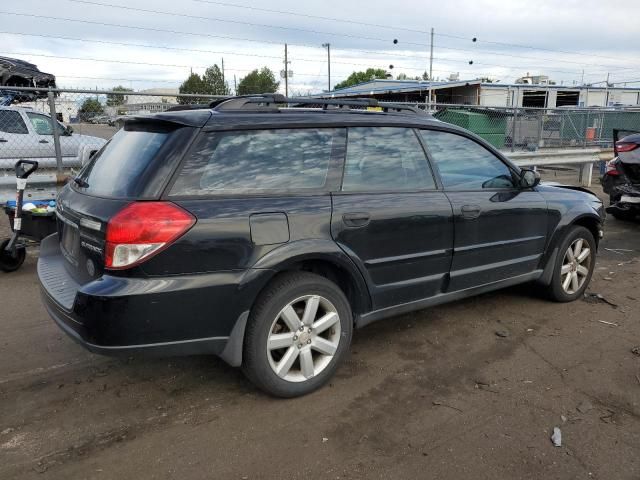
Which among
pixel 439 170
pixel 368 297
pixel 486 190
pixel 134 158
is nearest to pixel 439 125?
pixel 439 170

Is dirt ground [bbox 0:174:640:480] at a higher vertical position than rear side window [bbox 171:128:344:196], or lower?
lower

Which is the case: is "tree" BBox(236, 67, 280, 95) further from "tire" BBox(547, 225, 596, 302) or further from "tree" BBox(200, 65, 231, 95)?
"tire" BBox(547, 225, 596, 302)

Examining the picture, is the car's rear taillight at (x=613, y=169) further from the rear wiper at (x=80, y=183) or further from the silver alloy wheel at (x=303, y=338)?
the rear wiper at (x=80, y=183)

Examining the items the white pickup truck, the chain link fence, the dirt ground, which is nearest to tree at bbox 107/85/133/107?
the chain link fence

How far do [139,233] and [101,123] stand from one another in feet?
23.5

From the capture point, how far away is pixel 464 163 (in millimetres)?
4113

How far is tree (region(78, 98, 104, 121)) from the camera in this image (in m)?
9.07

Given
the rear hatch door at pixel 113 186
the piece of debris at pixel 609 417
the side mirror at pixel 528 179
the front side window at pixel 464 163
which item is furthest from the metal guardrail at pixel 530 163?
the piece of debris at pixel 609 417

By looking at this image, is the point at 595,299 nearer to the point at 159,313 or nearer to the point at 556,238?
the point at 556,238

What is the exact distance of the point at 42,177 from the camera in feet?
24.0

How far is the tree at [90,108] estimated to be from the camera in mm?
9070

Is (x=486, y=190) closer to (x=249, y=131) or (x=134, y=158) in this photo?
(x=249, y=131)

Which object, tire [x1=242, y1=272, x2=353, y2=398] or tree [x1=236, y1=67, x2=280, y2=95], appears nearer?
tire [x1=242, y1=272, x2=353, y2=398]

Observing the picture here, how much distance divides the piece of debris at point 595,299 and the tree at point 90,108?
7.88m
